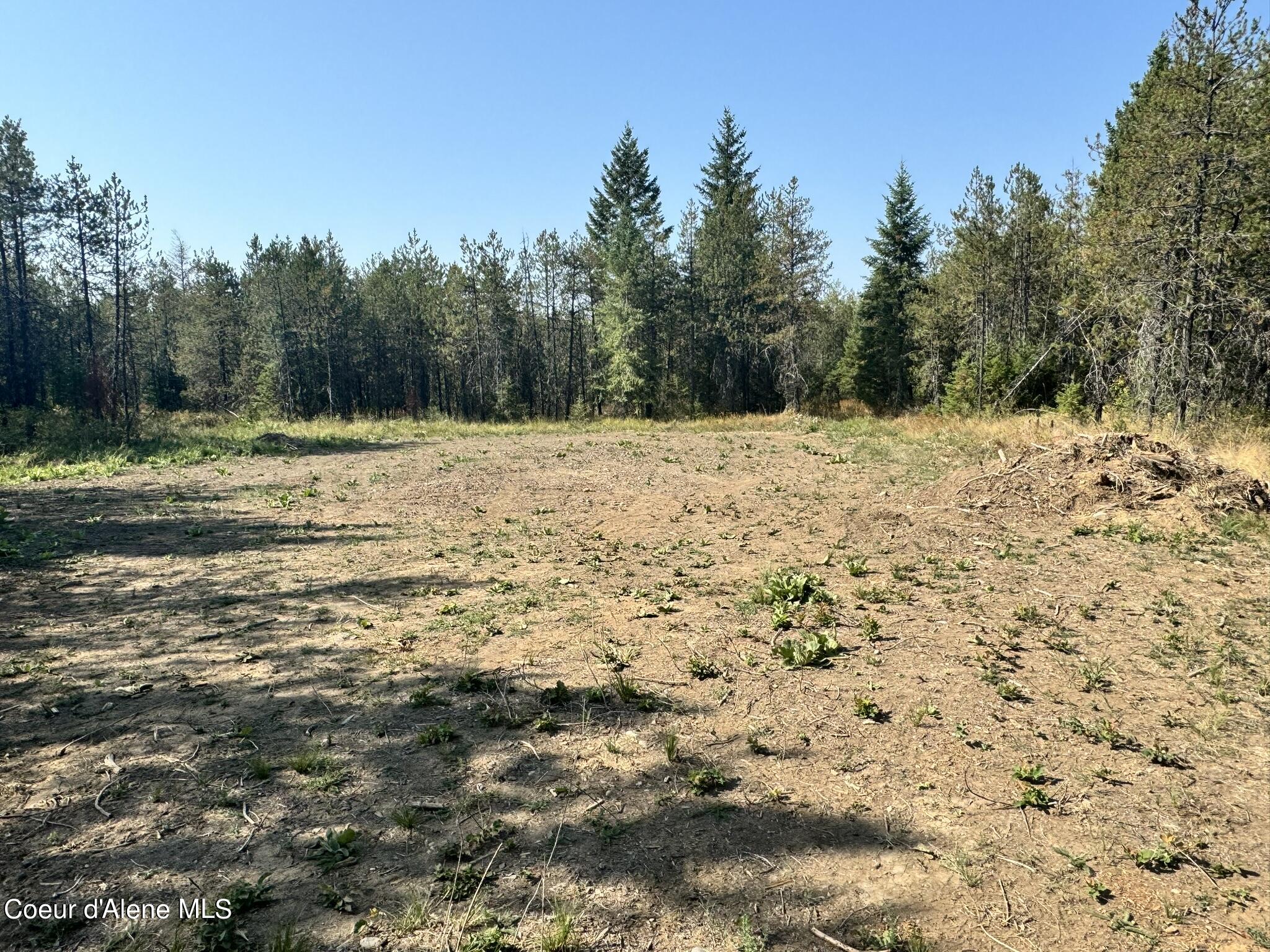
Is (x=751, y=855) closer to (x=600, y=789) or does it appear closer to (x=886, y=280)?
(x=600, y=789)

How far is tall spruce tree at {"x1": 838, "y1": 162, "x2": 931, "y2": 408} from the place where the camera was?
118ft

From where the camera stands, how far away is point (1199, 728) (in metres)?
3.94

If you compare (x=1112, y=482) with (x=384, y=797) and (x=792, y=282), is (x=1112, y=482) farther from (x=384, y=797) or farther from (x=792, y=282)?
(x=792, y=282)

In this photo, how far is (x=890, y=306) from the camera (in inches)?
1425

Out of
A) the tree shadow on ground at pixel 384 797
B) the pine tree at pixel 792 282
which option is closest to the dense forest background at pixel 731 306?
the pine tree at pixel 792 282

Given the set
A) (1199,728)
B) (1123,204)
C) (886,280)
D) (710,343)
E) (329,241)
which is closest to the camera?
(1199,728)

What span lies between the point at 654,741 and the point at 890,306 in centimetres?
3697

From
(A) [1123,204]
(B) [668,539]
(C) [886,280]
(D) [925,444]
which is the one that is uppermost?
(C) [886,280]

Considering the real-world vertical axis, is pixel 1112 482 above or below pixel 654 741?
above

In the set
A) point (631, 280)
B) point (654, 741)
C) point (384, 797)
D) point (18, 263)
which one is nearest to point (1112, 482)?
point (654, 741)

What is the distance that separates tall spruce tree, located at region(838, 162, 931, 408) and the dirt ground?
30.4 meters

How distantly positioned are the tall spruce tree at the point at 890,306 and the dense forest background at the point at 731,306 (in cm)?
13

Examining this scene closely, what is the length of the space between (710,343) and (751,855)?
3847cm

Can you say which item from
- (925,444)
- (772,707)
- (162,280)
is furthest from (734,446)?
(162,280)
